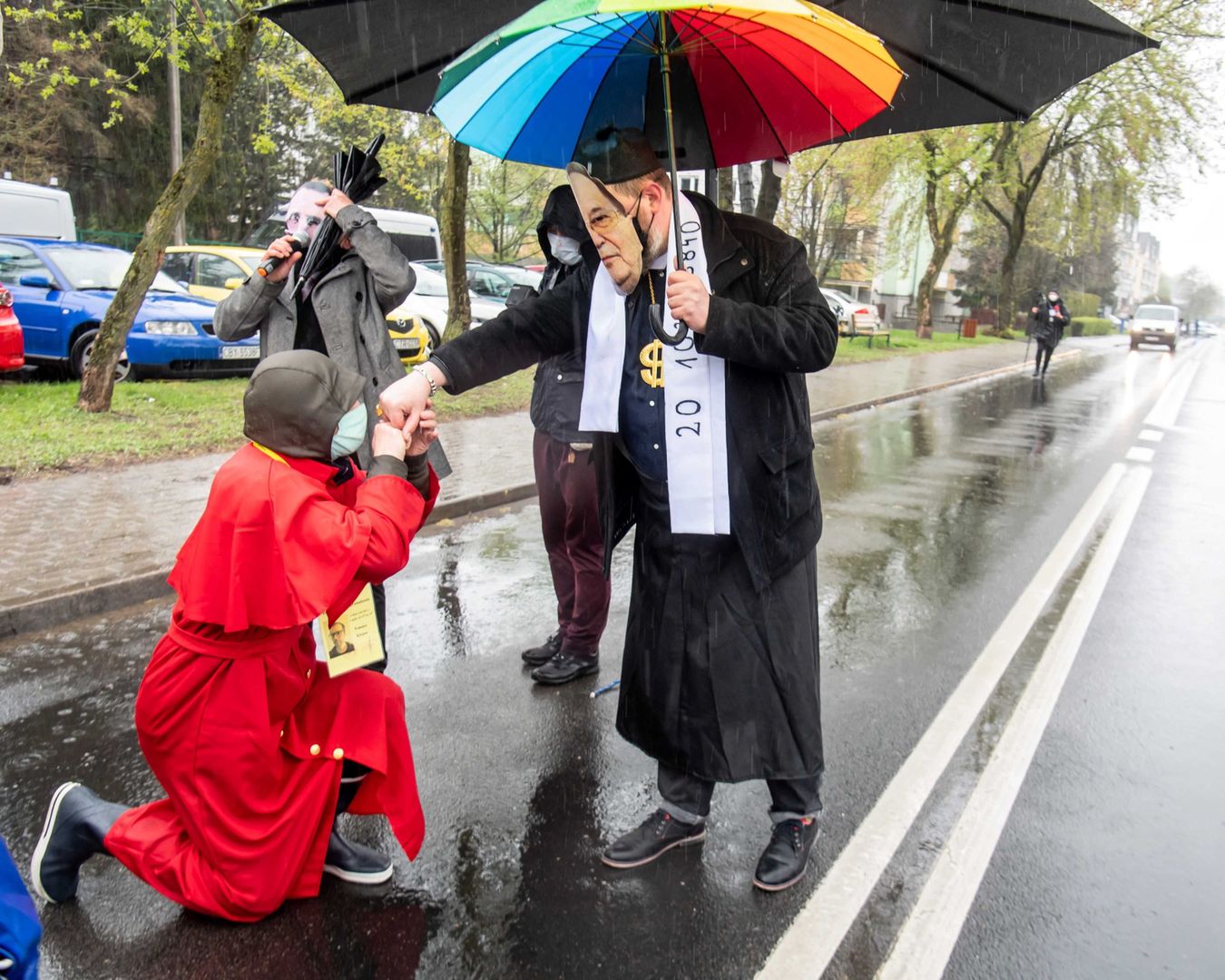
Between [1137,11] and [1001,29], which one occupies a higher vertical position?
[1137,11]

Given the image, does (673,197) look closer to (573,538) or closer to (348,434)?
(348,434)

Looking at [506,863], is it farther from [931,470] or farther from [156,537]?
[931,470]

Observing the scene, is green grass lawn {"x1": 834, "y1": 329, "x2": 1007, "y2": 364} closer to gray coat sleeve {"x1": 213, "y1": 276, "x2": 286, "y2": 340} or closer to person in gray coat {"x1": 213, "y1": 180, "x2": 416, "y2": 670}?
person in gray coat {"x1": 213, "y1": 180, "x2": 416, "y2": 670}

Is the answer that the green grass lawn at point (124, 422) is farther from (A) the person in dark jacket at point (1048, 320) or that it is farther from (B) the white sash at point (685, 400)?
(A) the person in dark jacket at point (1048, 320)

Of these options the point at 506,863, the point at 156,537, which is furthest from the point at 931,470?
the point at 506,863

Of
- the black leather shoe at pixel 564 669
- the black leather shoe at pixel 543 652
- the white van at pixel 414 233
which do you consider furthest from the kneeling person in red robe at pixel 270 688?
the white van at pixel 414 233

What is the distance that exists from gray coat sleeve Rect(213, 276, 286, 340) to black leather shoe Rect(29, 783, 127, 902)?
5.26 ft

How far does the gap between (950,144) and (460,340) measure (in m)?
30.2

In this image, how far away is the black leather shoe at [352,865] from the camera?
2852 mm

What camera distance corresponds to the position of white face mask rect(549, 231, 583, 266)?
372 cm

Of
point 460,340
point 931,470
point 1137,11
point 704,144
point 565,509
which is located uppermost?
point 1137,11

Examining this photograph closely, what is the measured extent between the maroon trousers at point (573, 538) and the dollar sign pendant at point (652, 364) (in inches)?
54.9

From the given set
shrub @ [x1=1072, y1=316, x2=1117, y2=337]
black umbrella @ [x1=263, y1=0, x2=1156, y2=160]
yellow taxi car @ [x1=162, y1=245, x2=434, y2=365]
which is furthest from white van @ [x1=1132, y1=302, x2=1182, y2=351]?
black umbrella @ [x1=263, y1=0, x2=1156, y2=160]

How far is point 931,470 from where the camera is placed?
10086 millimetres
